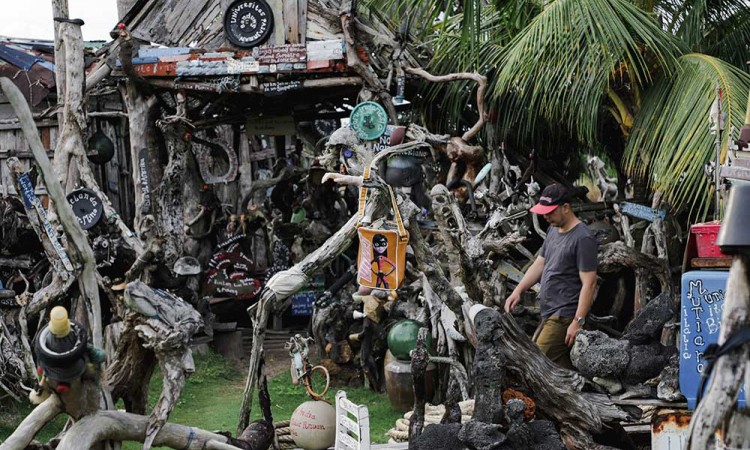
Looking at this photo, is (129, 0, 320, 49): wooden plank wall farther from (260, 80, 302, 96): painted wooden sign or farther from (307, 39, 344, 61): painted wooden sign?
(307, 39, 344, 61): painted wooden sign

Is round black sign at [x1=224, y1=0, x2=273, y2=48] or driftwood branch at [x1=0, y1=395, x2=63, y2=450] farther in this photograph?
round black sign at [x1=224, y1=0, x2=273, y2=48]

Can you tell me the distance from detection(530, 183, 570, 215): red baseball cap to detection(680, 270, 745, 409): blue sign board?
136cm

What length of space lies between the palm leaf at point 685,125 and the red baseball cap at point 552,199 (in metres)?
1.50

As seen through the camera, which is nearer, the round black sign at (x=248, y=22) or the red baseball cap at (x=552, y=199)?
the red baseball cap at (x=552, y=199)

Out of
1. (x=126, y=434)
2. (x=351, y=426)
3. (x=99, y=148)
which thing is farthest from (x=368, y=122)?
(x=99, y=148)

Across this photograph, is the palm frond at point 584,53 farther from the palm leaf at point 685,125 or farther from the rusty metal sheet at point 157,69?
the rusty metal sheet at point 157,69

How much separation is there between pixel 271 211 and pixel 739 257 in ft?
32.8

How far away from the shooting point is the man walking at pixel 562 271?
6.49 metres

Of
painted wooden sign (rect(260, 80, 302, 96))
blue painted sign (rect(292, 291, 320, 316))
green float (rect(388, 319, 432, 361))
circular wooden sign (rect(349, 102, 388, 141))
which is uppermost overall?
painted wooden sign (rect(260, 80, 302, 96))

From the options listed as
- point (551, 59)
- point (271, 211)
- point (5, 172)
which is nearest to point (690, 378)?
point (551, 59)

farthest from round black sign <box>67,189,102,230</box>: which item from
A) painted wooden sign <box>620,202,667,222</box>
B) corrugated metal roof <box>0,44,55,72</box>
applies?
painted wooden sign <box>620,202,667,222</box>

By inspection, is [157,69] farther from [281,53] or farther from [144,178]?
[281,53]

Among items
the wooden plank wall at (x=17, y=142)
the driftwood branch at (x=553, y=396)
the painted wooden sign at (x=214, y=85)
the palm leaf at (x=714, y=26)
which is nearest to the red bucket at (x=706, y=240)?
the driftwood branch at (x=553, y=396)

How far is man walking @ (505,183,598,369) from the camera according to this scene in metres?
6.49
